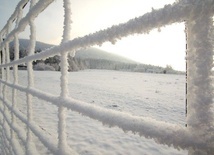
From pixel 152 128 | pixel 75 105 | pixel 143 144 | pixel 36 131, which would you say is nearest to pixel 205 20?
pixel 152 128

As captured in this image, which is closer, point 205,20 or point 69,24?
point 205,20

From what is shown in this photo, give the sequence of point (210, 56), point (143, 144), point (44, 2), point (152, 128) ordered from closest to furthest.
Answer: point (210, 56)
point (152, 128)
point (44, 2)
point (143, 144)

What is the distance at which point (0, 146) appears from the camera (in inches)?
121

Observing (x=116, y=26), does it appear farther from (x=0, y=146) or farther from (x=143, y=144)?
(x=0, y=146)

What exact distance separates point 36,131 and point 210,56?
1.26 metres

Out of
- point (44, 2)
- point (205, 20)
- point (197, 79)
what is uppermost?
point (44, 2)

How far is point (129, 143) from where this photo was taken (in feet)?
9.66

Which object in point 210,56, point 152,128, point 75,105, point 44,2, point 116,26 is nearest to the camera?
point 210,56

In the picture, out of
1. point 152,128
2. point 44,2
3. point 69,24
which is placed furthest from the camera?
point 44,2

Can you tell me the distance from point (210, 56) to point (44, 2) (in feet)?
3.63

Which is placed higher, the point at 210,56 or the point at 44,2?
the point at 44,2

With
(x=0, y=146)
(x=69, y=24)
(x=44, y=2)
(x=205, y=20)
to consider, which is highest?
(x=44, y=2)

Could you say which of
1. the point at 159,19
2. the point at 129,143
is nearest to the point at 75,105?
the point at 159,19

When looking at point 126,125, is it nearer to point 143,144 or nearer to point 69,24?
point 69,24
